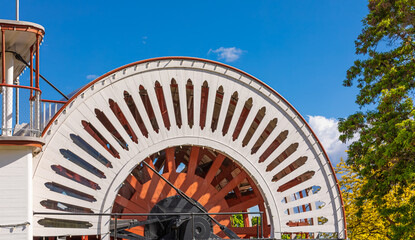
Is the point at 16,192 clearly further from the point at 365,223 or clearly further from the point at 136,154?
the point at 365,223

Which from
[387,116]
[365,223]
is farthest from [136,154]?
[365,223]

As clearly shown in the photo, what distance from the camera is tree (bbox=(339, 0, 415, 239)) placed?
1717 centimetres

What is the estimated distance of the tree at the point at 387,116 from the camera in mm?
17172

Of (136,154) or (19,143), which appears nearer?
(19,143)

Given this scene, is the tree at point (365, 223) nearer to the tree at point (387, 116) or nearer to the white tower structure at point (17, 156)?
the tree at point (387, 116)

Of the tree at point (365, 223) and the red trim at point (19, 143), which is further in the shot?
the tree at point (365, 223)

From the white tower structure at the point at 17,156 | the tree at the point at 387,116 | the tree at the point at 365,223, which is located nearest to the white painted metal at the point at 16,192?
the white tower structure at the point at 17,156

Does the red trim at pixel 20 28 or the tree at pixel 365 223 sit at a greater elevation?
the red trim at pixel 20 28

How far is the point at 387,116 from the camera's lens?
1775 centimetres

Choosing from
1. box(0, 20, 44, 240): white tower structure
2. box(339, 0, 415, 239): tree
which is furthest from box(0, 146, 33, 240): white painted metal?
box(339, 0, 415, 239): tree

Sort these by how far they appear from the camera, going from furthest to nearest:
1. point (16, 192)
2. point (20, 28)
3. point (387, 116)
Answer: point (387, 116)
point (20, 28)
point (16, 192)

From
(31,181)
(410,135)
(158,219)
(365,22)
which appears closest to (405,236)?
(410,135)

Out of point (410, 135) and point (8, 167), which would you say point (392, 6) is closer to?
point (410, 135)

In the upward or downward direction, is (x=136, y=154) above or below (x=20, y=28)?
below
